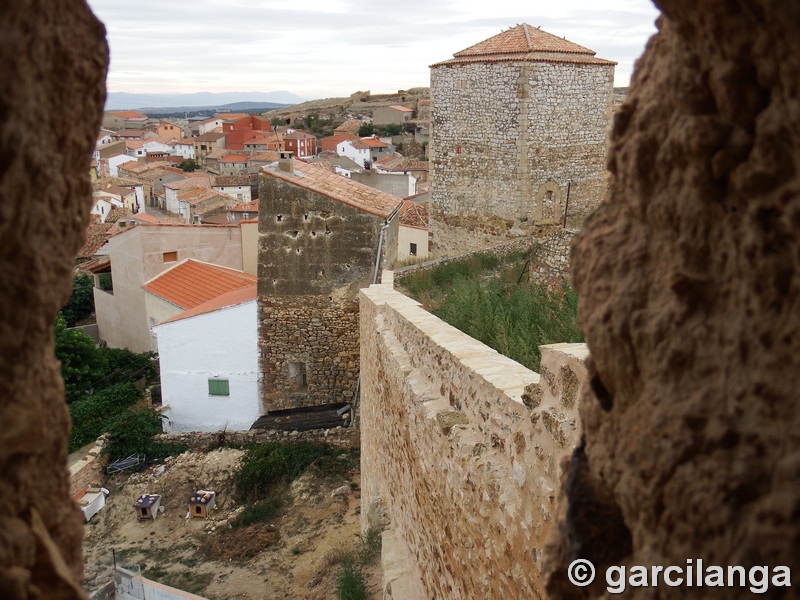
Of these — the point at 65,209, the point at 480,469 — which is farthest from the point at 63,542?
the point at 480,469

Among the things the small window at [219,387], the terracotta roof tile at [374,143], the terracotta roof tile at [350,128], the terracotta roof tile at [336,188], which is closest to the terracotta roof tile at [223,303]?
the small window at [219,387]

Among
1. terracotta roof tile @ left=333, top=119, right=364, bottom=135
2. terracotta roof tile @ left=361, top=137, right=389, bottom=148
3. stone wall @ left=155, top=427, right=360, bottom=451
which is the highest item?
terracotta roof tile @ left=333, top=119, right=364, bottom=135

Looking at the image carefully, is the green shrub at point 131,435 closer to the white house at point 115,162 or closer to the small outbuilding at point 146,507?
the small outbuilding at point 146,507

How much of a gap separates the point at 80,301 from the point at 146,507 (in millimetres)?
17493

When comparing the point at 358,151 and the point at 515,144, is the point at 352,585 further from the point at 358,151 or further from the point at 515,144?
the point at 358,151

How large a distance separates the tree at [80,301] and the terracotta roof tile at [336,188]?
52.8 ft

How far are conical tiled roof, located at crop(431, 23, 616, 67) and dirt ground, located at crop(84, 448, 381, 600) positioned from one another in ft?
26.1

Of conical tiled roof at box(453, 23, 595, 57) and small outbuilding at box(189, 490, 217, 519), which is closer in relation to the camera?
small outbuilding at box(189, 490, 217, 519)

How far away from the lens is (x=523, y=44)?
44.2 feet

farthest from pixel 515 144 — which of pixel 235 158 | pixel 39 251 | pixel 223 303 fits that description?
pixel 235 158

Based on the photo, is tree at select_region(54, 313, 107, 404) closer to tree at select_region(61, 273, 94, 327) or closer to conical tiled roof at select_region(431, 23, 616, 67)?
tree at select_region(61, 273, 94, 327)

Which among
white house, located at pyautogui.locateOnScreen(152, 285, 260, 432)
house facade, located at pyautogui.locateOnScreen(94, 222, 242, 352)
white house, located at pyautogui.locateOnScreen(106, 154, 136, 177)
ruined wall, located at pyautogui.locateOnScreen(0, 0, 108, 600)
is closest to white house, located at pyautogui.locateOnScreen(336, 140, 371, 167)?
white house, located at pyautogui.locateOnScreen(106, 154, 136, 177)

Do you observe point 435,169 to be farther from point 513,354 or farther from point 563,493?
point 563,493

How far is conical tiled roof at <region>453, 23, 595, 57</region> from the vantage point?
13383mm
